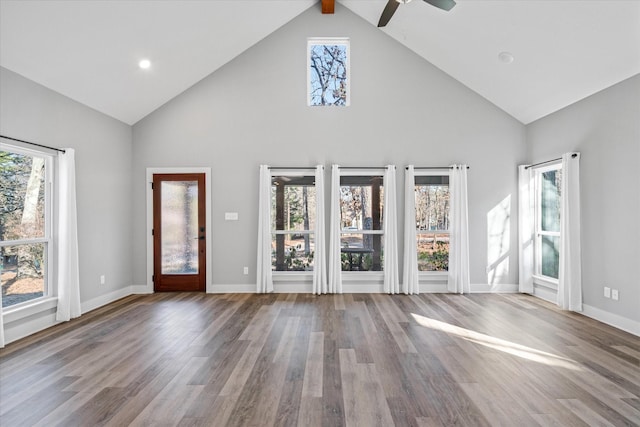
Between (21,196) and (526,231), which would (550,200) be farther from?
(21,196)

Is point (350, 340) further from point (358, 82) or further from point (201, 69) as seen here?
point (201, 69)

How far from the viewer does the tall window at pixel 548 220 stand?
5512mm

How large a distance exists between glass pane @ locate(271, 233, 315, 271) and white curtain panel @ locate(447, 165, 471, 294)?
249cm

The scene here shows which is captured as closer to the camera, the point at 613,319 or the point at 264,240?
the point at 613,319

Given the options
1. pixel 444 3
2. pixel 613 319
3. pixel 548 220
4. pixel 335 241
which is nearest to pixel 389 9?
pixel 444 3

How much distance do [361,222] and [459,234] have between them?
1698mm

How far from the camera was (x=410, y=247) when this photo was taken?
20.0ft

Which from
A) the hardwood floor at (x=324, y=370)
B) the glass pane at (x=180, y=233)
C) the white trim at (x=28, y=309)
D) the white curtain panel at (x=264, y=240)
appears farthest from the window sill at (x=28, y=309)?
the white curtain panel at (x=264, y=240)

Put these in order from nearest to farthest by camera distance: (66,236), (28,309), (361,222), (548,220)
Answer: (28,309) → (66,236) → (548,220) → (361,222)

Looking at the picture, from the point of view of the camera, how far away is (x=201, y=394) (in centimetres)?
264

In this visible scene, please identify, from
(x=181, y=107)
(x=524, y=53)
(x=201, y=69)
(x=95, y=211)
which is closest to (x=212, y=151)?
(x=181, y=107)

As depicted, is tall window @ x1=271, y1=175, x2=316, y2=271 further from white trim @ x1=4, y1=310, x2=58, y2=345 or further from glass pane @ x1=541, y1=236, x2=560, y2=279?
glass pane @ x1=541, y1=236, x2=560, y2=279

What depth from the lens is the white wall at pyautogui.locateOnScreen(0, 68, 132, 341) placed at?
4.02m

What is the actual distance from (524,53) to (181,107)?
541 cm
